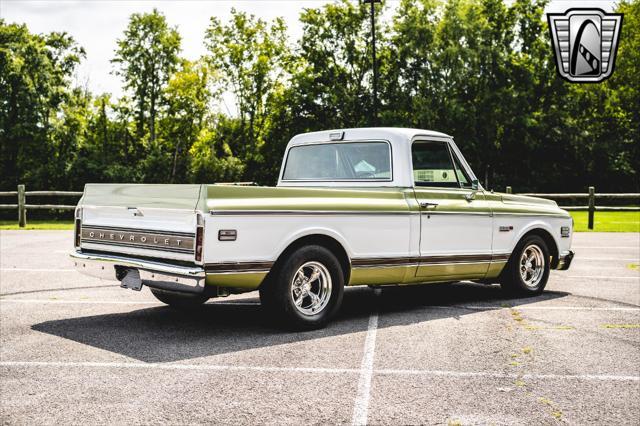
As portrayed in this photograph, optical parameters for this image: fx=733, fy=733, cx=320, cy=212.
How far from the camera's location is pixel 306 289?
675 centimetres

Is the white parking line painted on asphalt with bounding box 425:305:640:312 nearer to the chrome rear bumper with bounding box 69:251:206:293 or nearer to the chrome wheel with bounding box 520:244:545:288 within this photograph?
the chrome wheel with bounding box 520:244:545:288

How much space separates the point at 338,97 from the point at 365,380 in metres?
41.4

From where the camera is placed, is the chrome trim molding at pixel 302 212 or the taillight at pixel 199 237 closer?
the taillight at pixel 199 237

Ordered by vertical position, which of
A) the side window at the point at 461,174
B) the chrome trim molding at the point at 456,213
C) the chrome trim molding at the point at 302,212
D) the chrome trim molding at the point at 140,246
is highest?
the side window at the point at 461,174

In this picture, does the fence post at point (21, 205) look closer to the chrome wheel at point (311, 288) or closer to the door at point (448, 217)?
the door at point (448, 217)

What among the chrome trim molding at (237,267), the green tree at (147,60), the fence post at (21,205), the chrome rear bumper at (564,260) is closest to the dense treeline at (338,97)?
the green tree at (147,60)

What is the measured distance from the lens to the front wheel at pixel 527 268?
8867mm

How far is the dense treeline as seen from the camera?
145 feet

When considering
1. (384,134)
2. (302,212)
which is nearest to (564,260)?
(384,134)

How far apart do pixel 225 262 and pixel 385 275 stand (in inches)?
77.8

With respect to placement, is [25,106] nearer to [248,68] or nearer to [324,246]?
[248,68]

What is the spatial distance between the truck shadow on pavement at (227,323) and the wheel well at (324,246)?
1.80 ft

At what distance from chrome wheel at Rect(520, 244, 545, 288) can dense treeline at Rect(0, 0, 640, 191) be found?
114 ft

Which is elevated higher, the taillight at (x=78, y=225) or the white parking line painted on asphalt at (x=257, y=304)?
the taillight at (x=78, y=225)
